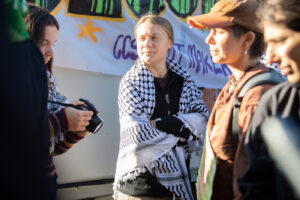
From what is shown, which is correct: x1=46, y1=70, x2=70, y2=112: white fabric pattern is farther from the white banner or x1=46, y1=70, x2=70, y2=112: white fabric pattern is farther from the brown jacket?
the brown jacket

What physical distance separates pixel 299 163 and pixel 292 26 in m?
0.48

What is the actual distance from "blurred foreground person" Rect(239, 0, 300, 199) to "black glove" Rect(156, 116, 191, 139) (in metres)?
1.20

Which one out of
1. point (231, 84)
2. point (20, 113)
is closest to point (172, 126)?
point (231, 84)

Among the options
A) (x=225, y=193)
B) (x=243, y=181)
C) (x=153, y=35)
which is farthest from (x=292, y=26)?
(x=153, y=35)

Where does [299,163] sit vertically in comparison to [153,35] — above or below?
below

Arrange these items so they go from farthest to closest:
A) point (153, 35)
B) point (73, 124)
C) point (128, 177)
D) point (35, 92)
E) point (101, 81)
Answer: point (101, 81), point (153, 35), point (128, 177), point (73, 124), point (35, 92)

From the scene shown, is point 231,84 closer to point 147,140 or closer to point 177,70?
point 147,140

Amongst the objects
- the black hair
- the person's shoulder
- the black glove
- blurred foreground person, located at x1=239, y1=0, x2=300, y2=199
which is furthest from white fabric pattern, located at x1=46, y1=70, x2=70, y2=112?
blurred foreground person, located at x1=239, y1=0, x2=300, y2=199

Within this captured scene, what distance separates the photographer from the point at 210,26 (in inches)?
73.5

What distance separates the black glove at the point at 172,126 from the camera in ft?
8.41

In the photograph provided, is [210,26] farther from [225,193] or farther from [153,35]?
[153,35]

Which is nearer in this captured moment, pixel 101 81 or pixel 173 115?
pixel 173 115

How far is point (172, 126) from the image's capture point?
2570 millimetres

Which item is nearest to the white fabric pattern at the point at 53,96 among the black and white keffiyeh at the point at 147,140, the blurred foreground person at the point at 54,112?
the blurred foreground person at the point at 54,112
